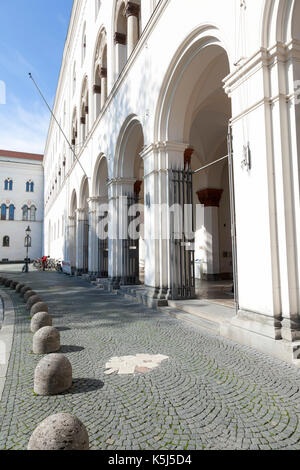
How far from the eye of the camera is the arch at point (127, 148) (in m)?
11.4

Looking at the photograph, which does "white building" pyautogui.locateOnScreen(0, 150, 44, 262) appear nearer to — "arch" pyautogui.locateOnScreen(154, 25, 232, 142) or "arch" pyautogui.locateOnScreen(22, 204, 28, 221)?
"arch" pyautogui.locateOnScreen(22, 204, 28, 221)

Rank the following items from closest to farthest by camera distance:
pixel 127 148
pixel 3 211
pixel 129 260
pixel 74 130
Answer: pixel 127 148, pixel 129 260, pixel 74 130, pixel 3 211

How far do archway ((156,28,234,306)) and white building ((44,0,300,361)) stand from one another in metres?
0.04

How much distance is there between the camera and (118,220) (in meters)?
12.2

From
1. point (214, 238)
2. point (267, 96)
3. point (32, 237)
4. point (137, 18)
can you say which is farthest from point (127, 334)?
point (32, 237)

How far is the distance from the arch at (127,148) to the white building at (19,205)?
42222mm

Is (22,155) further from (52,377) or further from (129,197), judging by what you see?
(52,377)

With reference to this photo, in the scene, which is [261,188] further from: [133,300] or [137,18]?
[137,18]

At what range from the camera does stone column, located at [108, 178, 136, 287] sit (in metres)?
12.1

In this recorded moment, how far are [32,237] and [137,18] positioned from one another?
45.3m

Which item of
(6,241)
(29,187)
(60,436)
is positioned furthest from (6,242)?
(60,436)

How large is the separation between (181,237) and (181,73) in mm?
4210

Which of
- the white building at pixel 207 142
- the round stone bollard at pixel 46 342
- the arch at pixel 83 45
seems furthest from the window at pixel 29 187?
the round stone bollard at pixel 46 342

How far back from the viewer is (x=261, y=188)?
4613 mm
